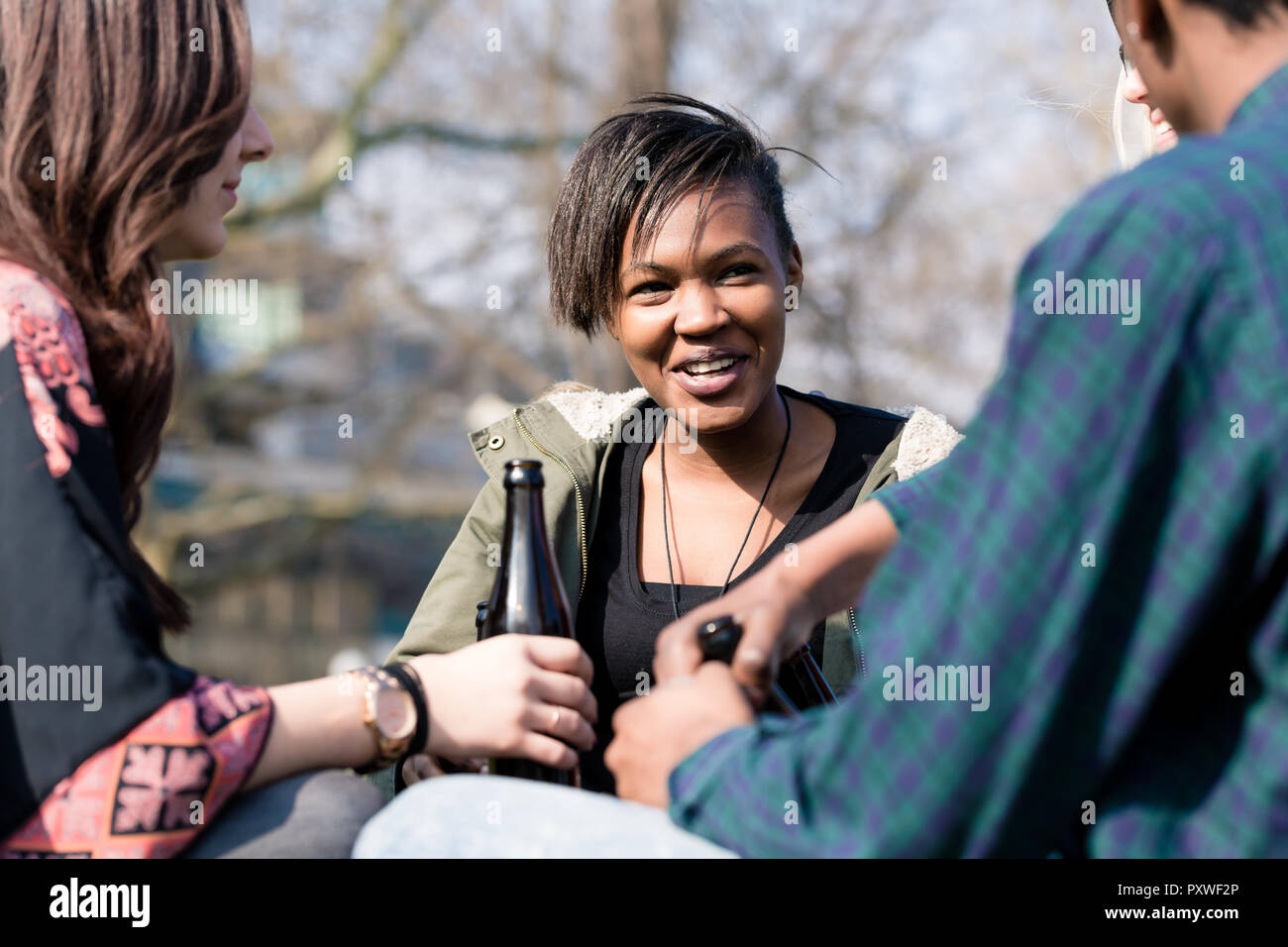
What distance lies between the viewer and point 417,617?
301 cm

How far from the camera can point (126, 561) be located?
1.69m

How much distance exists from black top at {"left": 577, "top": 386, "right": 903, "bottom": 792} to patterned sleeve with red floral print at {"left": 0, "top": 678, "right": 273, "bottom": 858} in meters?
1.18

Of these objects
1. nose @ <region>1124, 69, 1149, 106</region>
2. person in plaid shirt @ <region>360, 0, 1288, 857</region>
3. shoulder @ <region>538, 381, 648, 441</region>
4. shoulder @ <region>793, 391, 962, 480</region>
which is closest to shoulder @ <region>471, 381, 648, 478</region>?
shoulder @ <region>538, 381, 648, 441</region>

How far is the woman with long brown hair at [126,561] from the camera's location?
1600 mm

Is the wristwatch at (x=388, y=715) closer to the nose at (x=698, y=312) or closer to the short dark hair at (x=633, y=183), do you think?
the nose at (x=698, y=312)

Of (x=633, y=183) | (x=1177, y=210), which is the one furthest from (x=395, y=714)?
(x=633, y=183)

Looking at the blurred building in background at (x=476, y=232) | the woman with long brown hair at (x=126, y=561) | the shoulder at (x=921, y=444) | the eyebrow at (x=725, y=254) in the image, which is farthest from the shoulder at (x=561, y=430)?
the blurred building in background at (x=476, y=232)

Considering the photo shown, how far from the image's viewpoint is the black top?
9.72 ft

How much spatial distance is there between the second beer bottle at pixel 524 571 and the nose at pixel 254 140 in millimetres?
716

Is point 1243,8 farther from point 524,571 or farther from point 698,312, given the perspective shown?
point 698,312

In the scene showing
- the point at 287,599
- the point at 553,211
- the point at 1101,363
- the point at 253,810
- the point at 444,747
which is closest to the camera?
the point at 1101,363

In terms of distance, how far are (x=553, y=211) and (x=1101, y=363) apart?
7.49 feet
